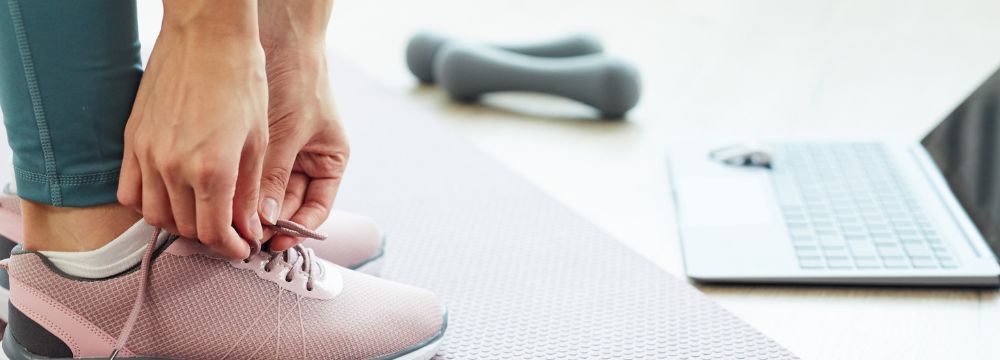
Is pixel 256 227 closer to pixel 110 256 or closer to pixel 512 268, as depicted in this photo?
pixel 110 256

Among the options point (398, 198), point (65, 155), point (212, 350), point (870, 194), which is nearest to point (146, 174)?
point (65, 155)

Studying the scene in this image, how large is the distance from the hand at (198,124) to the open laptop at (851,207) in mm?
584

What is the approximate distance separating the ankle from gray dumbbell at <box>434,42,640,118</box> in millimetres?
980

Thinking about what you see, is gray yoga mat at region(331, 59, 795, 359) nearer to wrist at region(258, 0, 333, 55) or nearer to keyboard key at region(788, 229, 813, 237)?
keyboard key at region(788, 229, 813, 237)

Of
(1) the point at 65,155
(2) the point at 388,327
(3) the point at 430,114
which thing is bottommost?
(3) the point at 430,114

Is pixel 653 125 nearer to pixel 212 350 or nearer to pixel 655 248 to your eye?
pixel 655 248

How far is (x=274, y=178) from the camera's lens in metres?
0.84

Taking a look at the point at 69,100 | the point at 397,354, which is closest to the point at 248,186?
the point at 69,100

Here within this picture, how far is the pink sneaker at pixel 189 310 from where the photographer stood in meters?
0.80

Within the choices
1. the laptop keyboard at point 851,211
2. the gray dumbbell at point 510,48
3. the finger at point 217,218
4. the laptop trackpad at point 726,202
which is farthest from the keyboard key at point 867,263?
the gray dumbbell at point 510,48

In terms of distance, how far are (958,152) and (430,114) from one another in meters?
0.78

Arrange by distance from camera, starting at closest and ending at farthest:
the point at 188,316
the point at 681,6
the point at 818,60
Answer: the point at 188,316 < the point at 818,60 < the point at 681,6

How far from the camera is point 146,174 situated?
700mm

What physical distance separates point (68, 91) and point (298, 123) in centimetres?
19
